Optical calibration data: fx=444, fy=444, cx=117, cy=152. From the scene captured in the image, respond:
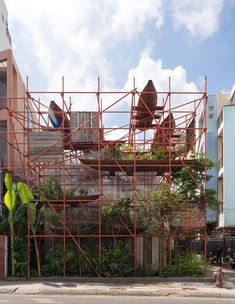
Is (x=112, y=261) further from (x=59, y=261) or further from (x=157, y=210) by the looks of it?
(x=157, y=210)

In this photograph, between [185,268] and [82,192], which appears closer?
[185,268]

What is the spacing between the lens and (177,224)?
58.1 feet

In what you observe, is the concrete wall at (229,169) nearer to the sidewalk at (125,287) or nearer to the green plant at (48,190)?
the sidewalk at (125,287)

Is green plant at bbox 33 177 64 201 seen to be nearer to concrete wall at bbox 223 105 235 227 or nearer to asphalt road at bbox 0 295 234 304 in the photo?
asphalt road at bbox 0 295 234 304

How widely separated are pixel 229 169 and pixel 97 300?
1416 centimetres

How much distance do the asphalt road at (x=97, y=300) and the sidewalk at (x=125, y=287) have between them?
661 millimetres

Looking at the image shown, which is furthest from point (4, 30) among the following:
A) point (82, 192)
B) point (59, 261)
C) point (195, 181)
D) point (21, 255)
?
point (59, 261)

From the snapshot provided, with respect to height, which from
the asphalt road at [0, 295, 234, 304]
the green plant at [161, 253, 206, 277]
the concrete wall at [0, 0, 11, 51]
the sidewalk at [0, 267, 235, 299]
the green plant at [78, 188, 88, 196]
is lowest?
the sidewalk at [0, 267, 235, 299]

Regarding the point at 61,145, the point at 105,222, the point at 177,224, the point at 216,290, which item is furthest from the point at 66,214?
the point at 216,290

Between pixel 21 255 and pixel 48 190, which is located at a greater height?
pixel 48 190

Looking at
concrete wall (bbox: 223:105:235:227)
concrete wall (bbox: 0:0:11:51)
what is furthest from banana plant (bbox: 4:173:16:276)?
concrete wall (bbox: 0:0:11:51)

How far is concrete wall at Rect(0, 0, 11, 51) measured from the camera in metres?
38.6

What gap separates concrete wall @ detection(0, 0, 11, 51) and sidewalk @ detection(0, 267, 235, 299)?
2653cm

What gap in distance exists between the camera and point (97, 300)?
42.6ft
